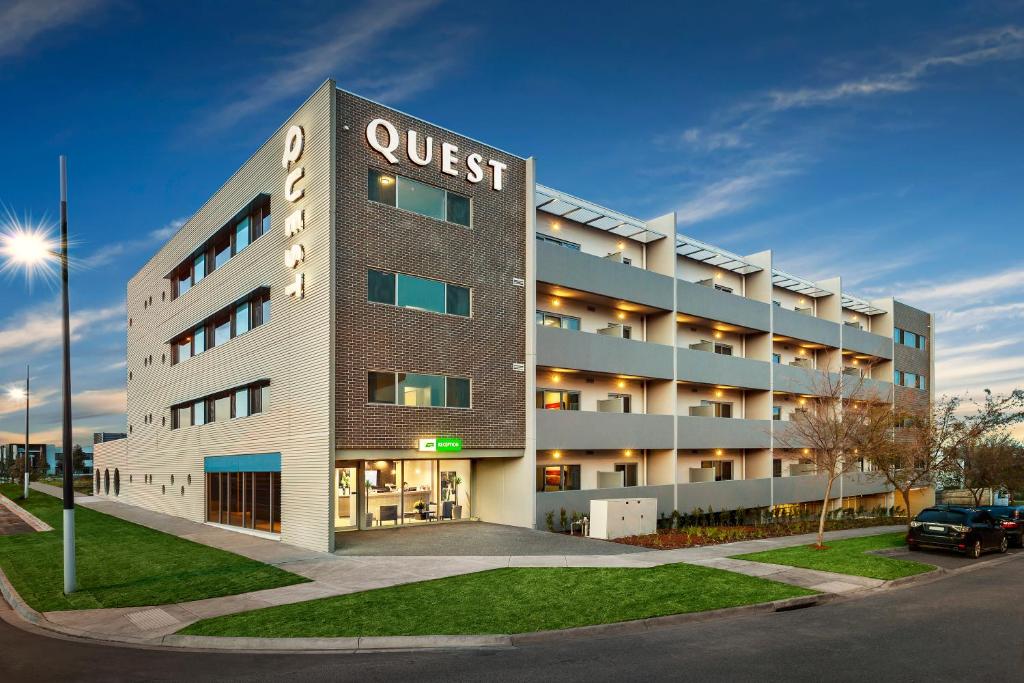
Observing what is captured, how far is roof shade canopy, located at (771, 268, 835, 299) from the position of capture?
1795 inches

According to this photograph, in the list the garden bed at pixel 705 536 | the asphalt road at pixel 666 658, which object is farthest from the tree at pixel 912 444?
the asphalt road at pixel 666 658

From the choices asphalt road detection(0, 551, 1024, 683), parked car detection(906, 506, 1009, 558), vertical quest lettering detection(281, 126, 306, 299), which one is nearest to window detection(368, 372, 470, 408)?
vertical quest lettering detection(281, 126, 306, 299)

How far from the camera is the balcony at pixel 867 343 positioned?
49.9 metres

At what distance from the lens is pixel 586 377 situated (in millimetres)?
34406

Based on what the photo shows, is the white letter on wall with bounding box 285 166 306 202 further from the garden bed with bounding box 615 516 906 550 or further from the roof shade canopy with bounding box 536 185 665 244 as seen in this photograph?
the garden bed with bounding box 615 516 906 550

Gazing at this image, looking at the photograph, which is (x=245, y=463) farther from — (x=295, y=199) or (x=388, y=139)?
(x=388, y=139)

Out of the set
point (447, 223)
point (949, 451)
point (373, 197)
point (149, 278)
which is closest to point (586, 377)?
point (447, 223)

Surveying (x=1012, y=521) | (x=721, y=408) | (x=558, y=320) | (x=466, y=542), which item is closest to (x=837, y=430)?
(x=1012, y=521)

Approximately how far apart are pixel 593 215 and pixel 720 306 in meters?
9.98

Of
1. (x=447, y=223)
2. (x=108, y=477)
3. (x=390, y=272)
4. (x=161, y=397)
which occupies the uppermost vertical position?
(x=447, y=223)

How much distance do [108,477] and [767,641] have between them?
56630mm

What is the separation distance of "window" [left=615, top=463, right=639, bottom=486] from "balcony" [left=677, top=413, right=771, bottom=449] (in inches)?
103

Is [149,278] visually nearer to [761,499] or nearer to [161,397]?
[161,397]

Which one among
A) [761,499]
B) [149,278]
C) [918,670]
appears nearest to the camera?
[918,670]
